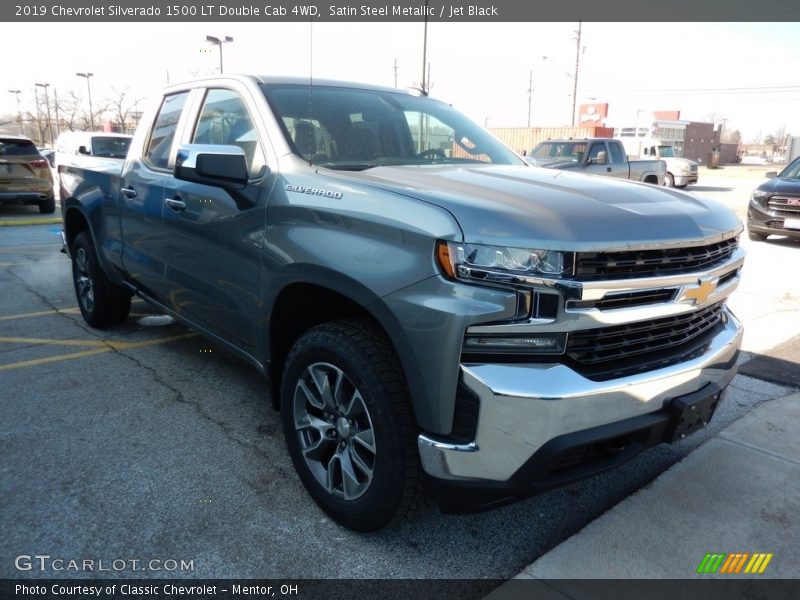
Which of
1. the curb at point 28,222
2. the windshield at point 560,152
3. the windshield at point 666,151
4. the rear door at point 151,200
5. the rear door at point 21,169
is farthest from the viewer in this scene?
the windshield at point 666,151

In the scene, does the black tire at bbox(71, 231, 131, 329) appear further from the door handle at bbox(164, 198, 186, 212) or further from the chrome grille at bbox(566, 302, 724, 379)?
the chrome grille at bbox(566, 302, 724, 379)

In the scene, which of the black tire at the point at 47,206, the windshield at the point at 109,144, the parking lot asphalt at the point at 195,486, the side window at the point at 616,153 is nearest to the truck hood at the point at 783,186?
the side window at the point at 616,153

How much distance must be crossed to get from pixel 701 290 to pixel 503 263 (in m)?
0.91

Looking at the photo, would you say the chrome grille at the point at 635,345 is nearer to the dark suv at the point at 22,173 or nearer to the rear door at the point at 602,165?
the rear door at the point at 602,165

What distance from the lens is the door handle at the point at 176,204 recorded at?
11.4ft

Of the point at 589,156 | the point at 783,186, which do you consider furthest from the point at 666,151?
the point at 783,186

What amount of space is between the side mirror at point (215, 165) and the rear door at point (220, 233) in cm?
8

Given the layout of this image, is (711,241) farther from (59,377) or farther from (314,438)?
(59,377)

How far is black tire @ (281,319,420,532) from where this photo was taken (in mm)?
2244

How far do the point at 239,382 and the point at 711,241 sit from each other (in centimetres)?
307

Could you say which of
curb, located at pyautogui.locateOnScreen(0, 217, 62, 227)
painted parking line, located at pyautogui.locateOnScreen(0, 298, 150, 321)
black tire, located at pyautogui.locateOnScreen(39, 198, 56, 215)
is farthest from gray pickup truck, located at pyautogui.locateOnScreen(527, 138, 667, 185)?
black tire, located at pyautogui.locateOnScreen(39, 198, 56, 215)

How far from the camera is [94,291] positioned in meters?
5.10

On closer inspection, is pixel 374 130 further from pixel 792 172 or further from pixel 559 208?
pixel 792 172

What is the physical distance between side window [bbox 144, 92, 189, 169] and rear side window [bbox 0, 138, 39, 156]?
11.4 meters
